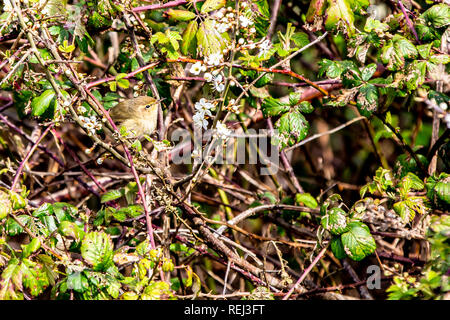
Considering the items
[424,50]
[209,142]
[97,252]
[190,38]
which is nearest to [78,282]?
[97,252]

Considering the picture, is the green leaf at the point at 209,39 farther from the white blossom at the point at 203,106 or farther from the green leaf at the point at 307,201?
the green leaf at the point at 307,201

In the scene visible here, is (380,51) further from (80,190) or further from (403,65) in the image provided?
(80,190)

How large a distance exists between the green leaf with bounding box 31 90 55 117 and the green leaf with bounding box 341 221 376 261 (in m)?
1.32

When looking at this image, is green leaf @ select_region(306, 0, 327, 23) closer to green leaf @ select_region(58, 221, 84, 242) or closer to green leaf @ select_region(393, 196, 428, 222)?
green leaf @ select_region(393, 196, 428, 222)

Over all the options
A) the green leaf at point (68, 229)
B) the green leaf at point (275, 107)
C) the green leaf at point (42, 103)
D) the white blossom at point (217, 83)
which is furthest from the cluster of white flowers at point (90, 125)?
the green leaf at point (275, 107)

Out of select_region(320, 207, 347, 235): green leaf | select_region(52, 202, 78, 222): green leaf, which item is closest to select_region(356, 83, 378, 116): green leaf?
select_region(320, 207, 347, 235): green leaf

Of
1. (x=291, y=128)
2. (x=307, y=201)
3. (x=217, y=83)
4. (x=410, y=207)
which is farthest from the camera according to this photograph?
(x=307, y=201)

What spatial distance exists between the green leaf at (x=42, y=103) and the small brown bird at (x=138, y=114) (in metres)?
0.88

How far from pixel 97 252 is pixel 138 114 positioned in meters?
1.42

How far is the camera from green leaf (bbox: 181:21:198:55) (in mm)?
2072

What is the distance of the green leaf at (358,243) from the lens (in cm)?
188

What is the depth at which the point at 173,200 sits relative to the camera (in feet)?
6.99

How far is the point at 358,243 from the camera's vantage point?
6.18ft

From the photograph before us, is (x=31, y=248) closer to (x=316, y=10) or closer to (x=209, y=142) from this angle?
(x=209, y=142)
